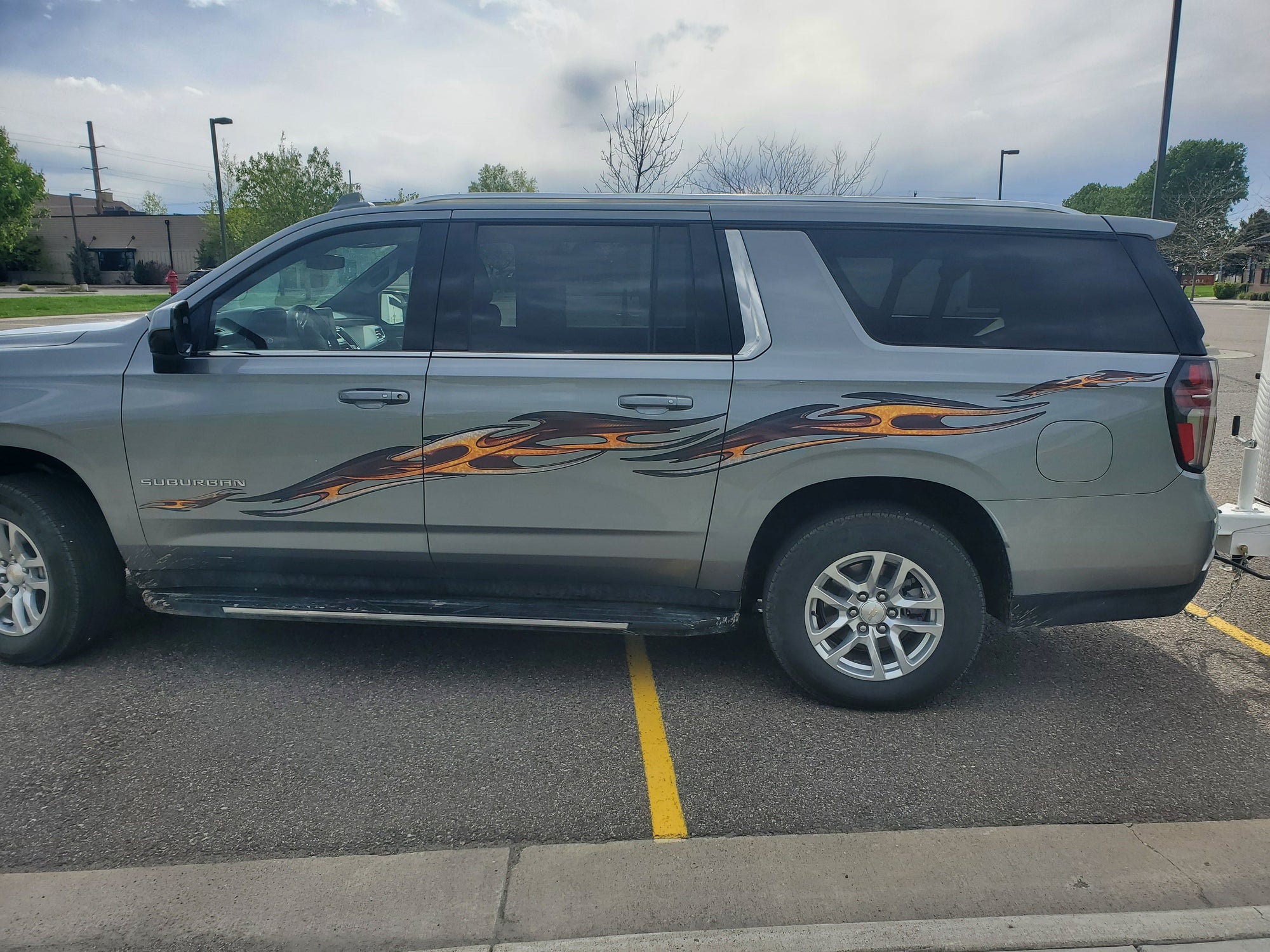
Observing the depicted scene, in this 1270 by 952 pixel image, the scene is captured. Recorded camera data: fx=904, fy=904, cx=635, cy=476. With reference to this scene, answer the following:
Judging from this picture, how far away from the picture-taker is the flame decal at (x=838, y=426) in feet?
11.1

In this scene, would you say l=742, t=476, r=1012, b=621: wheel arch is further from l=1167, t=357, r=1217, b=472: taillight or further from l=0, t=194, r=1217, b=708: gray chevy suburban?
l=1167, t=357, r=1217, b=472: taillight

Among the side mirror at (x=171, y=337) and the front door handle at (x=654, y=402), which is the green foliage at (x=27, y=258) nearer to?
the side mirror at (x=171, y=337)

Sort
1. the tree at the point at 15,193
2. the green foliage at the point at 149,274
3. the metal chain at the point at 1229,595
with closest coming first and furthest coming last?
the metal chain at the point at 1229,595 < the tree at the point at 15,193 < the green foliage at the point at 149,274

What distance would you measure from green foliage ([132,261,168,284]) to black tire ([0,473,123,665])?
2580 inches

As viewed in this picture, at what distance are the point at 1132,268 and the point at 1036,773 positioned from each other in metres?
1.92

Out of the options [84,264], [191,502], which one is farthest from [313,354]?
[84,264]

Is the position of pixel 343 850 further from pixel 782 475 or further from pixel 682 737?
pixel 782 475

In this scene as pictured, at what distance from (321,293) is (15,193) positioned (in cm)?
4020

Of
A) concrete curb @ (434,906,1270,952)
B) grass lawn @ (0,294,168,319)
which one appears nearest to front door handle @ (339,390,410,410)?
concrete curb @ (434,906,1270,952)

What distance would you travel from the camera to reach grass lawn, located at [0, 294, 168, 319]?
86.4ft

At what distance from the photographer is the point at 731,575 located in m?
3.64

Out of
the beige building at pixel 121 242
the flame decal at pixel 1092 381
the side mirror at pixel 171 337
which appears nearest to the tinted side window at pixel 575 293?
the side mirror at pixel 171 337

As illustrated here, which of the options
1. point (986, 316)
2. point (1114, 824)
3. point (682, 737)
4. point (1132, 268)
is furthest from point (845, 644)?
point (1132, 268)

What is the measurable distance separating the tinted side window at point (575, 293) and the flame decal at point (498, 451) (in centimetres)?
31
